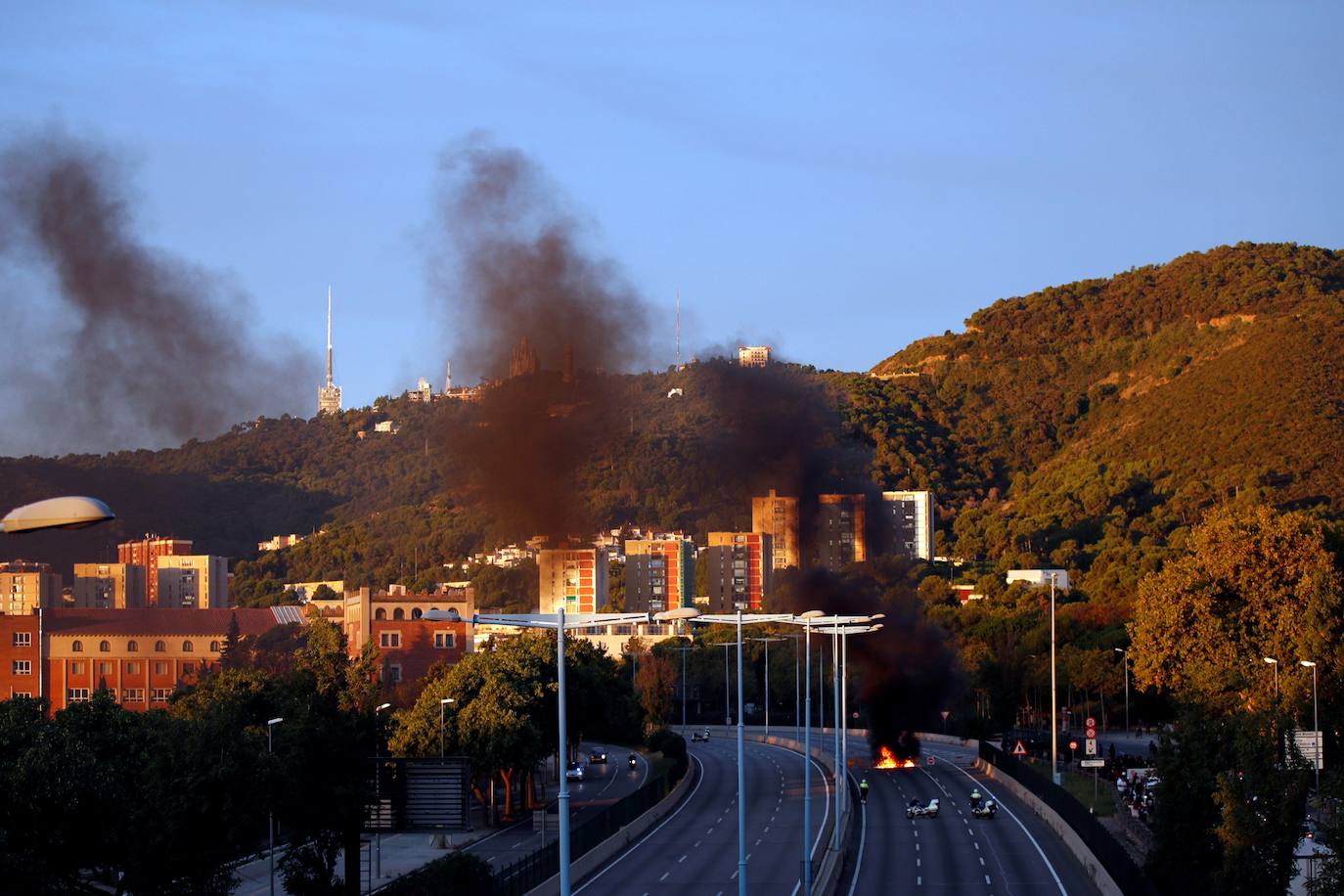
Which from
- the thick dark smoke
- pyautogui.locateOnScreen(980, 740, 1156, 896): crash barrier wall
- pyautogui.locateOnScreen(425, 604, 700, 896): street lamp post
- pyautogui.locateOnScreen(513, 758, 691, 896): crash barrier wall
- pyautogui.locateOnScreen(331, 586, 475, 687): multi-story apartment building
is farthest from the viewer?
pyautogui.locateOnScreen(331, 586, 475, 687): multi-story apartment building

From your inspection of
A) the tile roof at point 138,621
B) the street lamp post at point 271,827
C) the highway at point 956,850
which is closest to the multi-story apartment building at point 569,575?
the tile roof at point 138,621

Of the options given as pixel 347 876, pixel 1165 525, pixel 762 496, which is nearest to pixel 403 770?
pixel 347 876

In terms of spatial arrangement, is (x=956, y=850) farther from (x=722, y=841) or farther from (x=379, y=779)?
(x=379, y=779)

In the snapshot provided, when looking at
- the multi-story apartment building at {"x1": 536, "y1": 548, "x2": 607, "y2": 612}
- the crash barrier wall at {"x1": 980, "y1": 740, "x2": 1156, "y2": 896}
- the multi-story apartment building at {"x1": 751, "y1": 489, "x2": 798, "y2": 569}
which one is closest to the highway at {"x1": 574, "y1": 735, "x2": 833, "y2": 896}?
the crash barrier wall at {"x1": 980, "y1": 740, "x2": 1156, "y2": 896}

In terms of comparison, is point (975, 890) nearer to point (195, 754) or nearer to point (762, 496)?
point (195, 754)

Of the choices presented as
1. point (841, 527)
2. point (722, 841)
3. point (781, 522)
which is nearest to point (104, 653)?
point (781, 522)

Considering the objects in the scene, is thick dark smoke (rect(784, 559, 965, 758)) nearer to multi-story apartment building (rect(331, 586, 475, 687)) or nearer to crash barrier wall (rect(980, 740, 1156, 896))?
crash barrier wall (rect(980, 740, 1156, 896))

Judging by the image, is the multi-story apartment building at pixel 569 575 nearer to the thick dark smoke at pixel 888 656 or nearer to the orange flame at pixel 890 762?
the thick dark smoke at pixel 888 656
